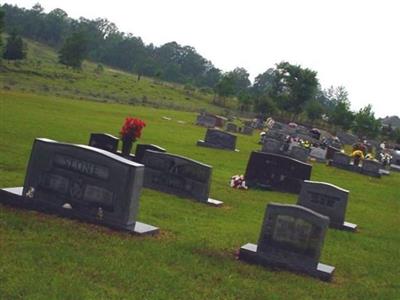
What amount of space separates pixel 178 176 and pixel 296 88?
8254 cm

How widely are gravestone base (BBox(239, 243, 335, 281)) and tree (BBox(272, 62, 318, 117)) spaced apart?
282 ft

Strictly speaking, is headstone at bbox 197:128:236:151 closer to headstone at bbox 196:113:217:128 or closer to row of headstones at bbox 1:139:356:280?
headstone at bbox 196:113:217:128

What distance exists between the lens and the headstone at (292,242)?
10242 mm

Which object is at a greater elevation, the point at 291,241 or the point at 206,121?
the point at 291,241

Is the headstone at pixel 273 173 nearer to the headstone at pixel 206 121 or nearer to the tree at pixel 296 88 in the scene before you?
the headstone at pixel 206 121

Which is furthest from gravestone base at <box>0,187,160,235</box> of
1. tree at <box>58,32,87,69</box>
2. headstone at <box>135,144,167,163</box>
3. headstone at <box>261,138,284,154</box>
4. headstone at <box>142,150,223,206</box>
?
tree at <box>58,32,87,69</box>

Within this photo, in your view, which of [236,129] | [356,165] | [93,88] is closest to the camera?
[356,165]

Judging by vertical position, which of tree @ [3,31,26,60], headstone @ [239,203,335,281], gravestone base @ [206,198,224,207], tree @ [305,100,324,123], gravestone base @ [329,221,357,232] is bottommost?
gravestone base @ [206,198,224,207]

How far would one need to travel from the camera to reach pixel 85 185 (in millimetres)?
10977

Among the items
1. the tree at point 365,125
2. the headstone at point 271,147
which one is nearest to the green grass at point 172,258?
the headstone at point 271,147

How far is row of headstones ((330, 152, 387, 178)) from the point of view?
1368 inches

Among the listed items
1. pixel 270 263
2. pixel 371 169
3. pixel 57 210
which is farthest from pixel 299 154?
pixel 57 210

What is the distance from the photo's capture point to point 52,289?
714cm

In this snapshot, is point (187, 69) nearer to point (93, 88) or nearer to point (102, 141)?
point (93, 88)
